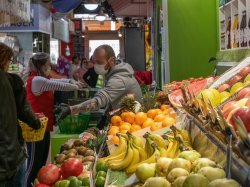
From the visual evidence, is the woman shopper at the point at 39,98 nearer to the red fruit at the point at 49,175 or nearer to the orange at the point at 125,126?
the orange at the point at 125,126

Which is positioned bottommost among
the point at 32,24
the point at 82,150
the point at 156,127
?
the point at 82,150

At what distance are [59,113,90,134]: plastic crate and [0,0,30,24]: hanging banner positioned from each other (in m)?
1.59

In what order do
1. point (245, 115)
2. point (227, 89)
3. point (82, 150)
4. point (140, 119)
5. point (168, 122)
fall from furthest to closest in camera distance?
point (140, 119), point (82, 150), point (168, 122), point (227, 89), point (245, 115)

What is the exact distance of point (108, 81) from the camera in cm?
481

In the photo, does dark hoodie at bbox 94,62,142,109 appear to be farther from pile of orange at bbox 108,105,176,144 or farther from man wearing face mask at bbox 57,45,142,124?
pile of orange at bbox 108,105,176,144

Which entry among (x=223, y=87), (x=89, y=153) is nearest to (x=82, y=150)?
(x=89, y=153)

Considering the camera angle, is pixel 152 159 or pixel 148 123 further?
pixel 148 123

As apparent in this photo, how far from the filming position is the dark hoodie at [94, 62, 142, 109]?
15.7ft

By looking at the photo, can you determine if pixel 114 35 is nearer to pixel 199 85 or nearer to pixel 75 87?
pixel 75 87

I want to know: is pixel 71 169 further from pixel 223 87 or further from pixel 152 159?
pixel 223 87

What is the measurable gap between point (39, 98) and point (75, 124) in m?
0.69

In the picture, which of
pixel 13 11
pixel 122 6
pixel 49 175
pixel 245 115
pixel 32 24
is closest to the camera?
pixel 245 115

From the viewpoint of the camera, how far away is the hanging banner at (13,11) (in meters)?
5.48

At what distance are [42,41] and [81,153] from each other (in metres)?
10.1
